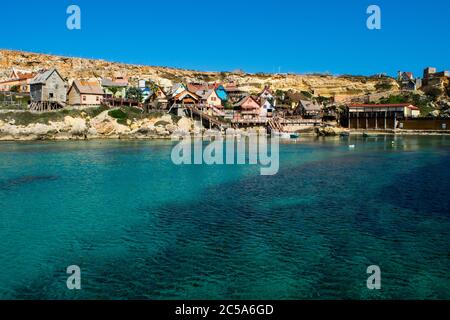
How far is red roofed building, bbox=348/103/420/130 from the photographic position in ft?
360

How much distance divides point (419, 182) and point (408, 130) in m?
77.4

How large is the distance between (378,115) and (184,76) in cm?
8513

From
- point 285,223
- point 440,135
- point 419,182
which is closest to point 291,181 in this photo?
point 419,182

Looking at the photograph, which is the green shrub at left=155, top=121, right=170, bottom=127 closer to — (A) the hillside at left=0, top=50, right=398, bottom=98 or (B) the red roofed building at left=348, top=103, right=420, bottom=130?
(A) the hillside at left=0, top=50, right=398, bottom=98

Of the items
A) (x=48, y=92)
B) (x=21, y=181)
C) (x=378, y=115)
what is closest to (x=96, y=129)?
(x=48, y=92)

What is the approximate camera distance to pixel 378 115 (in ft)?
367

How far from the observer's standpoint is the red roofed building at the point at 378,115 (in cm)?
10962

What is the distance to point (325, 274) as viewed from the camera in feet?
55.2

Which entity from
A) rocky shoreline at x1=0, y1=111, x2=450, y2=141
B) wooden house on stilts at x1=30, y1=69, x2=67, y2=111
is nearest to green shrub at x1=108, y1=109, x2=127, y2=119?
rocky shoreline at x1=0, y1=111, x2=450, y2=141

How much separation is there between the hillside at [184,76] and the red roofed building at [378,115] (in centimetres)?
4679

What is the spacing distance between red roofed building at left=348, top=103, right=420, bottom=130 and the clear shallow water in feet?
237

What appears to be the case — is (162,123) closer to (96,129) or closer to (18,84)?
(96,129)

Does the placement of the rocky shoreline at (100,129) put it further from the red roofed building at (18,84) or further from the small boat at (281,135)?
the red roofed building at (18,84)
